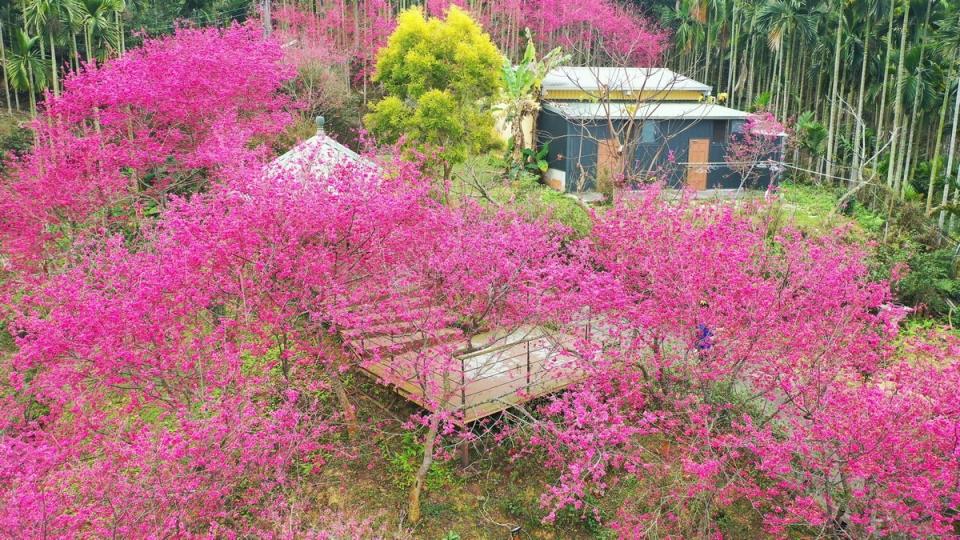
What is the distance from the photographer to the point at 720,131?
2306 cm

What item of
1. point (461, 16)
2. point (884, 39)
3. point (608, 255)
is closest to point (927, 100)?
point (884, 39)

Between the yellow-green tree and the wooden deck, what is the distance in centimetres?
867

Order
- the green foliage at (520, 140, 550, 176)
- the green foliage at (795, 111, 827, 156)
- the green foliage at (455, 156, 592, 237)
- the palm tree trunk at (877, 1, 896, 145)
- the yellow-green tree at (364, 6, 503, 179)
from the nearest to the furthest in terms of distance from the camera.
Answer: the green foliage at (455, 156, 592, 237), the yellow-green tree at (364, 6, 503, 179), the palm tree trunk at (877, 1, 896, 145), the green foliage at (520, 140, 550, 176), the green foliage at (795, 111, 827, 156)

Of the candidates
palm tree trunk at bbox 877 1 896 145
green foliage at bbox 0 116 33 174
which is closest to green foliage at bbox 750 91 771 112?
palm tree trunk at bbox 877 1 896 145

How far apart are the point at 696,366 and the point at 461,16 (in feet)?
42.2

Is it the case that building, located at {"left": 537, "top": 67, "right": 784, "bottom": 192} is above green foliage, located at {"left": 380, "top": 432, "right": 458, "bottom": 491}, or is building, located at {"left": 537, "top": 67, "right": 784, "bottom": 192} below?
above

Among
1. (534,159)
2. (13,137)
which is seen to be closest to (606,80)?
(534,159)

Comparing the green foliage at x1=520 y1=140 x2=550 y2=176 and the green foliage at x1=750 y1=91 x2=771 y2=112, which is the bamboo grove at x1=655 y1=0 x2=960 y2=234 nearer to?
the green foliage at x1=750 y1=91 x2=771 y2=112

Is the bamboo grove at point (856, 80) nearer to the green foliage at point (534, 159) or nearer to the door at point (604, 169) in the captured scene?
the door at point (604, 169)

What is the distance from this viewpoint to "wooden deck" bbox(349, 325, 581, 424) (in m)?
8.13

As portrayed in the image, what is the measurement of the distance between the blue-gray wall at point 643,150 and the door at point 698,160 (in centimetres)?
15

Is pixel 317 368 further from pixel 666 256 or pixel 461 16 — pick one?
pixel 461 16

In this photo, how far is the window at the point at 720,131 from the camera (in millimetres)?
22969

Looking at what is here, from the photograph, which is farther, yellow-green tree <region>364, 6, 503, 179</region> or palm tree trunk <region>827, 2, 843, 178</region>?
palm tree trunk <region>827, 2, 843, 178</region>
